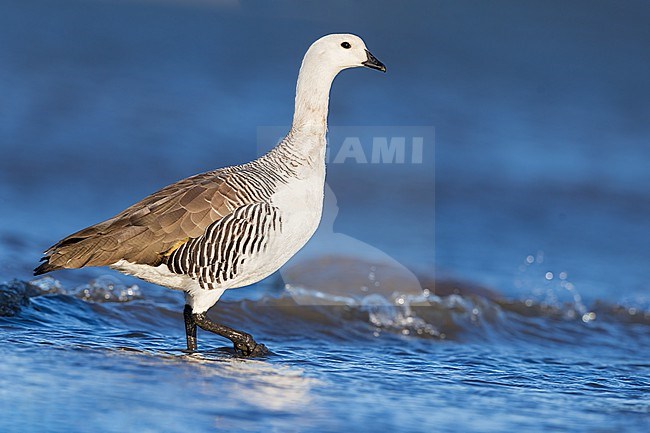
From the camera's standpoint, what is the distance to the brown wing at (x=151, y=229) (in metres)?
6.95

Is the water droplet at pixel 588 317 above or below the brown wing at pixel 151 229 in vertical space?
below

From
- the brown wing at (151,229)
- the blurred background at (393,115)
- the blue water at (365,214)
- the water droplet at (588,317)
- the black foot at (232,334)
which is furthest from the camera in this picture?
the blurred background at (393,115)

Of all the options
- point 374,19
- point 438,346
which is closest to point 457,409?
point 438,346

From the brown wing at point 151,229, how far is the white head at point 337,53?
121 centimetres

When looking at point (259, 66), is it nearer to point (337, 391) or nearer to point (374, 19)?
point (374, 19)

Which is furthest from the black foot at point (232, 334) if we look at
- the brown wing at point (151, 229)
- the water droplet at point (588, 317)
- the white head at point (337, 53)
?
the water droplet at point (588, 317)

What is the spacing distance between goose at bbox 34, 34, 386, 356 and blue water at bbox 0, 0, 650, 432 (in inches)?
20.2

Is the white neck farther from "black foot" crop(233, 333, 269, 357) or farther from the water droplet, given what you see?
the water droplet

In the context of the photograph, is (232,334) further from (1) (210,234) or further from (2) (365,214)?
(2) (365,214)

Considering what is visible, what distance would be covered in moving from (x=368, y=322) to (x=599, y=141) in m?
8.60

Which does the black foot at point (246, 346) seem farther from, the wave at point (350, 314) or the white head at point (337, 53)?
the white head at point (337, 53)

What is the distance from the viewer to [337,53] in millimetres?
7914

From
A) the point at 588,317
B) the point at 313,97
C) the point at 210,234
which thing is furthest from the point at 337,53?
the point at 588,317

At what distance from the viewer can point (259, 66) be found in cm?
1823
